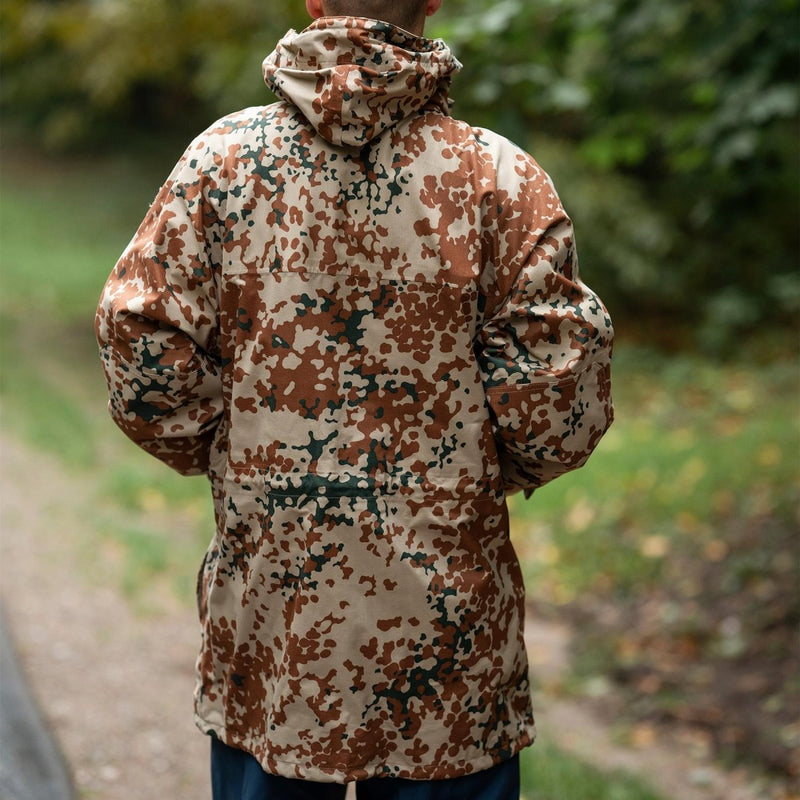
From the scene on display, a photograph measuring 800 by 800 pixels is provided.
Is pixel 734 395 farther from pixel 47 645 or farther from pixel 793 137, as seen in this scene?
pixel 47 645

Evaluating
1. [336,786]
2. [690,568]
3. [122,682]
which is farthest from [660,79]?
[336,786]

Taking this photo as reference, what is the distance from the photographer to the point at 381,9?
1.91m

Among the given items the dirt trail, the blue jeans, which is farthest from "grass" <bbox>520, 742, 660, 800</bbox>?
the blue jeans

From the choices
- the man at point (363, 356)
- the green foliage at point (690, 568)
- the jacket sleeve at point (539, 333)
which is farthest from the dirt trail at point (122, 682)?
the jacket sleeve at point (539, 333)

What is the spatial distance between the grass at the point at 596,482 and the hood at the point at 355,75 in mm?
2781

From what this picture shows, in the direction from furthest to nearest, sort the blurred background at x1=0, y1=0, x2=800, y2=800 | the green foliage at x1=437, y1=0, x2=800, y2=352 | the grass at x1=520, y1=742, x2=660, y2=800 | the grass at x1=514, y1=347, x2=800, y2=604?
1. the grass at x1=514, y1=347, x2=800, y2=604
2. the blurred background at x1=0, y1=0, x2=800, y2=800
3. the green foliage at x1=437, y1=0, x2=800, y2=352
4. the grass at x1=520, y1=742, x2=660, y2=800

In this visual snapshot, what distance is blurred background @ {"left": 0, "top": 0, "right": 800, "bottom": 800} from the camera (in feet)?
14.3

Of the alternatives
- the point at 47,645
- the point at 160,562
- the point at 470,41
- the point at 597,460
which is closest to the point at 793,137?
the point at 597,460

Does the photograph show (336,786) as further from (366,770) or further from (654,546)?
(654,546)

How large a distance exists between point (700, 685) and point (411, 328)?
390 cm

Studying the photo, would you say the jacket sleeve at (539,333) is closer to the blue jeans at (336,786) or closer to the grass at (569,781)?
the blue jeans at (336,786)

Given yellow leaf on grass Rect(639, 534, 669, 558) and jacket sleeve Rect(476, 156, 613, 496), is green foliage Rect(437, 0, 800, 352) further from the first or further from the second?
jacket sleeve Rect(476, 156, 613, 496)

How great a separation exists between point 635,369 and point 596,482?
380 centimetres

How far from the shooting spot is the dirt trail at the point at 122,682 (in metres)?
3.79
